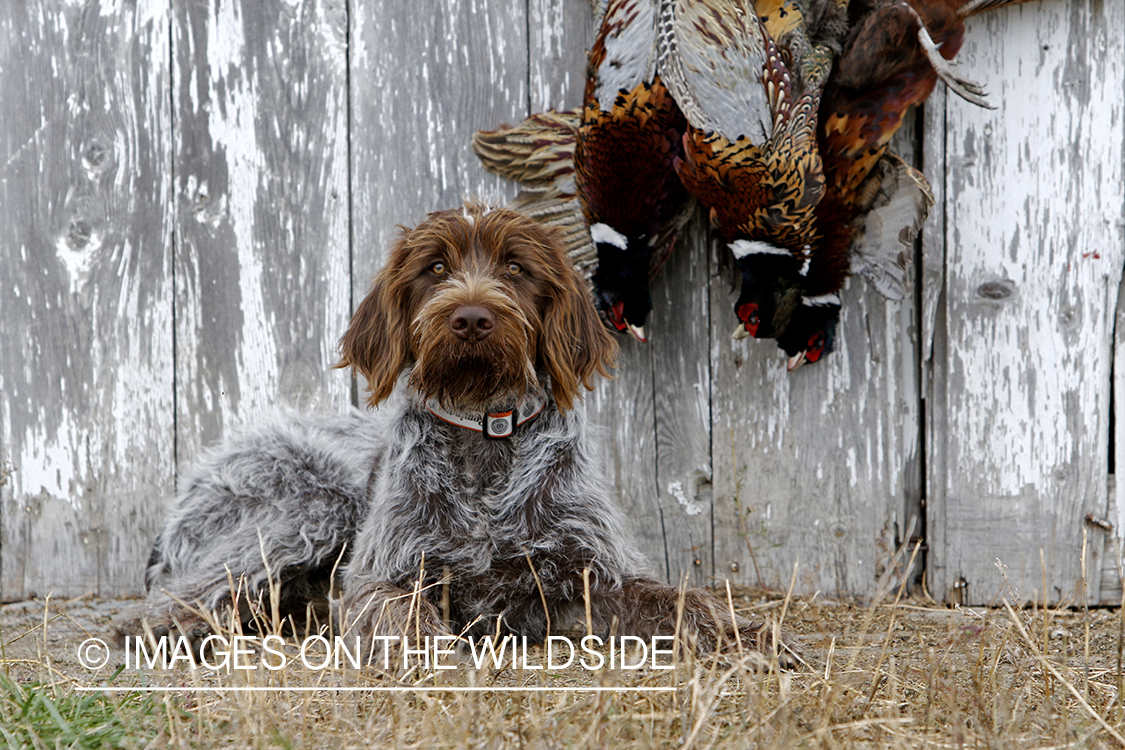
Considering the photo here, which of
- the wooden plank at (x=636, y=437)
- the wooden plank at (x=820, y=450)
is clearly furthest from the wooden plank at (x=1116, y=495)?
the wooden plank at (x=636, y=437)

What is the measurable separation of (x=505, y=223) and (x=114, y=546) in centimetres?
214

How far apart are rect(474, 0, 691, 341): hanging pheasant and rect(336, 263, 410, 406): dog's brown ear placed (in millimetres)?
723

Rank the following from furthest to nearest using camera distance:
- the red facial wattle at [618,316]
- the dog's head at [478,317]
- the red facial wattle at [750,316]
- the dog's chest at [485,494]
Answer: the red facial wattle at [618,316] → the red facial wattle at [750,316] → the dog's chest at [485,494] → the dog's head at [478,317]

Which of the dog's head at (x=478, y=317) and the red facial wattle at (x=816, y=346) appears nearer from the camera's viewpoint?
the dog's head at (x=478, y=317)

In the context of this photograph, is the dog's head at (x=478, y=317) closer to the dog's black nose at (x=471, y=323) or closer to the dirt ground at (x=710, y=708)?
the dog's black nose at (x=471, y=323)

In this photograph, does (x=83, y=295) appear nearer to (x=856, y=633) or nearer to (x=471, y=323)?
(x=471, y=323)

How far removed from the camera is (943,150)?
126 inches

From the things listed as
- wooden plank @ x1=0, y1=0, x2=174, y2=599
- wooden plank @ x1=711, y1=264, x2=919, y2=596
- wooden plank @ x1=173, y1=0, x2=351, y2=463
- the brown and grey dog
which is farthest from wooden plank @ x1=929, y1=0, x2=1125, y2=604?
wooden plank @ x1=0, y1=0, x2=174, y2=599

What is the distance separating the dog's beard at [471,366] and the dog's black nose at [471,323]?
0.7 inches

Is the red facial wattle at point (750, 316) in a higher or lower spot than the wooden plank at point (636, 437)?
higher

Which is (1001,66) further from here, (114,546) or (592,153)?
(114,546)

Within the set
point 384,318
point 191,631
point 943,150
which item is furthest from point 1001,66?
point 191,631

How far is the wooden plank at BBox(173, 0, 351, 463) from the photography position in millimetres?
3338

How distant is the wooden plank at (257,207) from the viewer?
11.0ft
